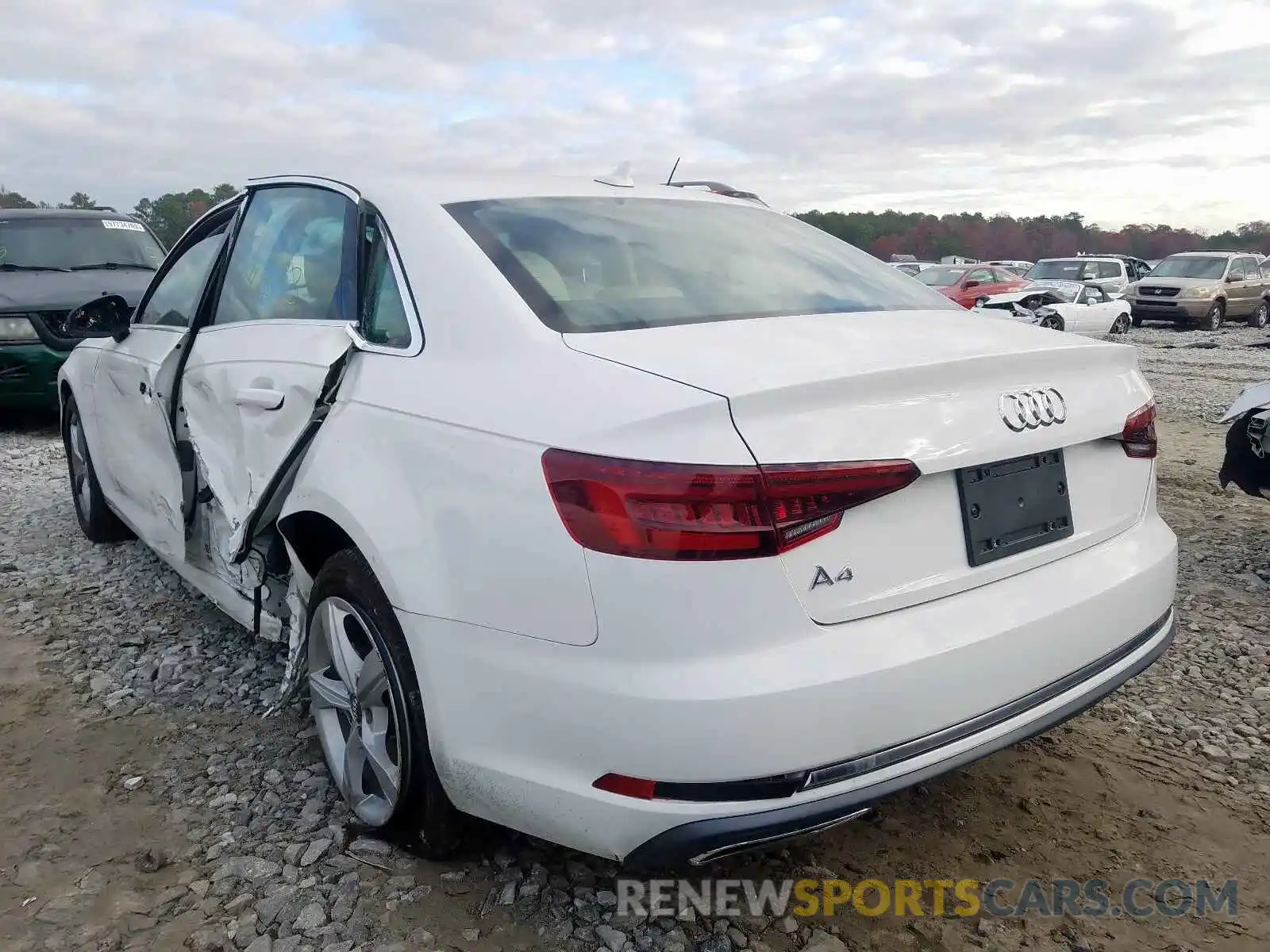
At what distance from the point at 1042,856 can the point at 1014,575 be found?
2.76 ft

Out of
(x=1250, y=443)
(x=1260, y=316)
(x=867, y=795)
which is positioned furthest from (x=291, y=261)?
(x=1260, y=316)

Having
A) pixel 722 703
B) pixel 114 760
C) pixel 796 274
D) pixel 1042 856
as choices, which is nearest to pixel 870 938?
pixel 1042 856

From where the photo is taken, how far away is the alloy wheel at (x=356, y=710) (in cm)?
238

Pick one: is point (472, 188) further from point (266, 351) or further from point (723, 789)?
point (723, 789)

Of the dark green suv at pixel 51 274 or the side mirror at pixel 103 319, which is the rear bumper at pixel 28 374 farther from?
the side mirror at pixel 103 319

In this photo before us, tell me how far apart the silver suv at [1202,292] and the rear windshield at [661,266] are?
2176cm

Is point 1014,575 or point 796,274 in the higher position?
point 796,274

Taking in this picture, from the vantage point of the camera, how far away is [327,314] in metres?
2.71

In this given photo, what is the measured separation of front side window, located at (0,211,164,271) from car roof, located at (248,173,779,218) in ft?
22.5

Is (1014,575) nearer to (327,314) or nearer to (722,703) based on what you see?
(722,703)

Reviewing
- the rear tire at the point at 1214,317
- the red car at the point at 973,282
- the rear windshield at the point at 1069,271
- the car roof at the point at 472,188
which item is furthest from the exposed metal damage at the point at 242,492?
the rear tire at the point at 1214,317

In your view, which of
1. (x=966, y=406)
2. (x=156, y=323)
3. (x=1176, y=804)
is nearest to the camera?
(x=966, y=406)

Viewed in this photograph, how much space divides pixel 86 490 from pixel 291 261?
2733 millimetres

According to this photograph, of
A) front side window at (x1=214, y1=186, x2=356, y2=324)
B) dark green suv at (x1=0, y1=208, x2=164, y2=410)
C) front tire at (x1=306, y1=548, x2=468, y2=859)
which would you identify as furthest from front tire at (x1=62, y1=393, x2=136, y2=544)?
front tire at (x1=306, y1=548, x2=468, y2=859)
